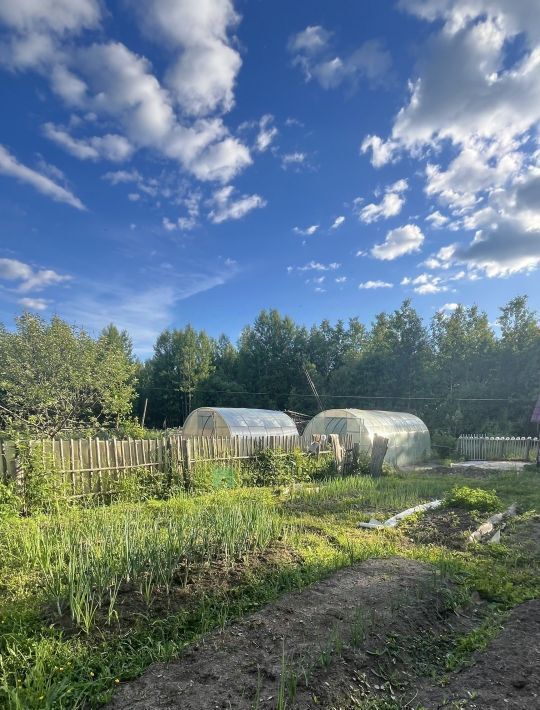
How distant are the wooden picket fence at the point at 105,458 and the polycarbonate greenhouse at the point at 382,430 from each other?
6652 millimetres

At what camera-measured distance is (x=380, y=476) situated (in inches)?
508

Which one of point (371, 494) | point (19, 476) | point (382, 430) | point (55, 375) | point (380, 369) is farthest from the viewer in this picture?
point (380, 369)

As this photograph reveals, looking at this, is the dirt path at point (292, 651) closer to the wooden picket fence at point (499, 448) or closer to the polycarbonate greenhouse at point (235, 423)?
the polycarbonate greenhouse at point (235, 423)

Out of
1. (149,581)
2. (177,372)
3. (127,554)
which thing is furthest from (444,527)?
(177,372)

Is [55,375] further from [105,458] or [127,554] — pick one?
[127,554]

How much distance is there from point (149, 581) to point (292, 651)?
1432mm

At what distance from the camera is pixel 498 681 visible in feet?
8.53

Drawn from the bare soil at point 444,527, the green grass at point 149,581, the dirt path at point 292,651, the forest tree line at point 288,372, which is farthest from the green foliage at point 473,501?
the forest tree line at point 288,372

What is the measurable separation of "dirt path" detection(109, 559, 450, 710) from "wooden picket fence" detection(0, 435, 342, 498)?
6.00 m

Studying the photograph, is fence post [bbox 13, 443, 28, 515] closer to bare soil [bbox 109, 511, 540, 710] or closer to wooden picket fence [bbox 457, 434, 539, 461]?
bare soil [bbox 109, 511, 540, 710]

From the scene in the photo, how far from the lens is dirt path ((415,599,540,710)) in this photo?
95.0 inches

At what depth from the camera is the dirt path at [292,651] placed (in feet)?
7.73

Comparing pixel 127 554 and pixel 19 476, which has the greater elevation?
pixel 19 476

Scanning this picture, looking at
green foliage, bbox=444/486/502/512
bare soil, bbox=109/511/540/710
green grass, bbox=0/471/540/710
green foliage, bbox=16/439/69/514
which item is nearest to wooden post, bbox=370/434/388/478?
green foliage, bbox=444/486/502/512
